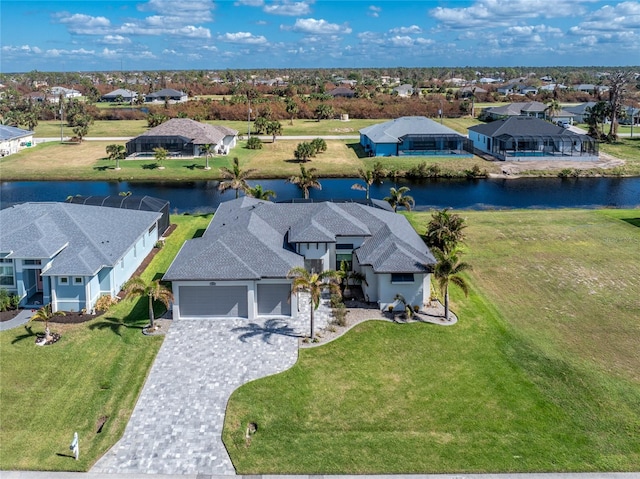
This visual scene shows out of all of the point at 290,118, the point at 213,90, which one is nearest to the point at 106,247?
the point at 290,118

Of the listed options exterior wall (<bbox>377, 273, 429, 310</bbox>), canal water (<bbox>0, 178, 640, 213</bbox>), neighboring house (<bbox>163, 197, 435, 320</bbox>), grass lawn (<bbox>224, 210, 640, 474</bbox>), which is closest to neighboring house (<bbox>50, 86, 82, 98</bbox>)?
canal water (<bbox>0, 178, 640, 213</bbox>)

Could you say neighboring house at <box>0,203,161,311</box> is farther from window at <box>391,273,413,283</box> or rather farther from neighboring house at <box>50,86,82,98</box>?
neighboring house at <box>50,86,82,98</box>

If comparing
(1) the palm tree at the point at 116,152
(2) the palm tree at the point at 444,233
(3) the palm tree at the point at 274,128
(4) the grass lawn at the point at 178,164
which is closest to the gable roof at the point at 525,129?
(4) the grass lawn at the point at 178,164

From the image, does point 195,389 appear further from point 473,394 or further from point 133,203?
point 133,203

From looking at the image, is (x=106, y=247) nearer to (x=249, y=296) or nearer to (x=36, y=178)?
(x=249, y=296)

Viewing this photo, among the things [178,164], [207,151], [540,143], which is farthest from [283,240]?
[540,143]

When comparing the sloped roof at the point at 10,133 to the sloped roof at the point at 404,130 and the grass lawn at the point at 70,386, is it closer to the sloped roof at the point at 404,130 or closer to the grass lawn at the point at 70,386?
the sloped roof at the point at 404,130

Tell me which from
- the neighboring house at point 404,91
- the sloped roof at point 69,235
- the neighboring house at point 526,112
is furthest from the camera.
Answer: the neighboring house at point 404,91

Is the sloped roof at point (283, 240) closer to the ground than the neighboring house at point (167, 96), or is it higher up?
closer to the ground
